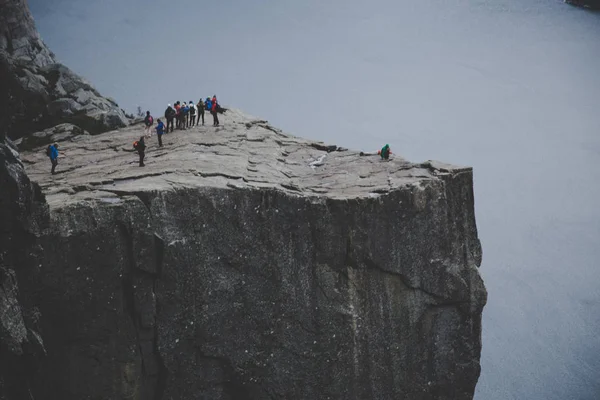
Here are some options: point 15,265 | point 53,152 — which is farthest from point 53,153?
point 15,265

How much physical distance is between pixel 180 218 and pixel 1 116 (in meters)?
8.06

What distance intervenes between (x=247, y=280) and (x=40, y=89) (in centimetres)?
3275

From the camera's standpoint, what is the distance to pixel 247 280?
27859 millimetres

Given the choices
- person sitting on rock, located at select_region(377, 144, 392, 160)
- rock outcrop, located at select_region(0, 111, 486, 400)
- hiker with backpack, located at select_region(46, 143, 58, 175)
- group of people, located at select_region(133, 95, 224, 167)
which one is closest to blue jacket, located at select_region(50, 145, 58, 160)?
hiker with backpack, located at select_region(46, 143, 58, 175)

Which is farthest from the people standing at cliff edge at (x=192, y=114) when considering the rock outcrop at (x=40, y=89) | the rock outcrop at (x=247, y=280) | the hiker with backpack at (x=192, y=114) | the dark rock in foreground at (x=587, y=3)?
the dark rock in foreground at (x=587, y=3)

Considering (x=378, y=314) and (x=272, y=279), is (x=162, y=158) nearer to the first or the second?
(x=272, y=279)

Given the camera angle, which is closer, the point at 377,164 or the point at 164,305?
the point at 164,305

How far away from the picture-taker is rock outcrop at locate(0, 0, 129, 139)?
1870 inches

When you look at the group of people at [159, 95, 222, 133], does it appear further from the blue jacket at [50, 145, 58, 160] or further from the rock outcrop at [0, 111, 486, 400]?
the blue jacket at [50, 145, 58, 160]

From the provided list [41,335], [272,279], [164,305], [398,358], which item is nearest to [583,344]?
[398,358]

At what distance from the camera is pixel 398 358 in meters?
30.0

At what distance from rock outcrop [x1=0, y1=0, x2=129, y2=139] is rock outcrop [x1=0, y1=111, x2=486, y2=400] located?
16.0 metres

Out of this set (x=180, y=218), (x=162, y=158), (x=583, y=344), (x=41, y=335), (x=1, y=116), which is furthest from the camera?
(x=583, y=344)

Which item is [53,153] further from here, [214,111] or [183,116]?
[214,111]
